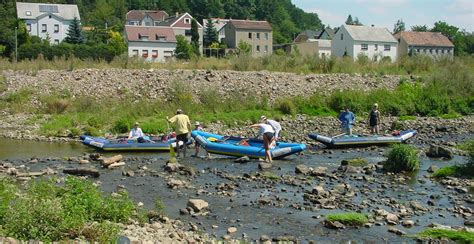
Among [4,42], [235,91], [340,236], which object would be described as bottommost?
[340,236]

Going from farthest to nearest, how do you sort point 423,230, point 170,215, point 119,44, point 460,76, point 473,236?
point 119,44, point 460,76, point 170,215, point 423,230, point 473,236

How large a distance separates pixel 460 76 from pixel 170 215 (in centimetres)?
3350

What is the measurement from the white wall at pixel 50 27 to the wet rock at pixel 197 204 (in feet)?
242

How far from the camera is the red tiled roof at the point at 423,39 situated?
98.2 meters

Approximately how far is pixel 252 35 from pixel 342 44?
16.2 metres

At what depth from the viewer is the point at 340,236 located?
13062 millimetres

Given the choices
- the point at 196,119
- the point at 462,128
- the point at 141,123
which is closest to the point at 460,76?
the point at 462,128

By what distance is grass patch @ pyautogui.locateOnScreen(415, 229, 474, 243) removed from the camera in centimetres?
1248

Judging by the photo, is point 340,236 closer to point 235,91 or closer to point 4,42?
point 235,91

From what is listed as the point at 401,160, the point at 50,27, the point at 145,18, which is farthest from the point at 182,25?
the point at 401,160

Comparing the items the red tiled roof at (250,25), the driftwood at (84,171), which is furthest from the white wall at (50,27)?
the driftwood at (84,171)

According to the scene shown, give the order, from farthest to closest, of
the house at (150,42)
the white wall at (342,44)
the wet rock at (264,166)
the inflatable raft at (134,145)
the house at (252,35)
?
1. the house at (252,35)
2. the white wall at (342,44)
3. the house at (150,42)
4. the inflatable raft at (134,145)
5. the wet rock at (264,166)

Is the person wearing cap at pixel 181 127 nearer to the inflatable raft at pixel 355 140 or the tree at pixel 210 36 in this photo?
the inflatable raft at pixel 355 140

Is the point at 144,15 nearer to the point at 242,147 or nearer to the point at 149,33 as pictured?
the point at 149,33
